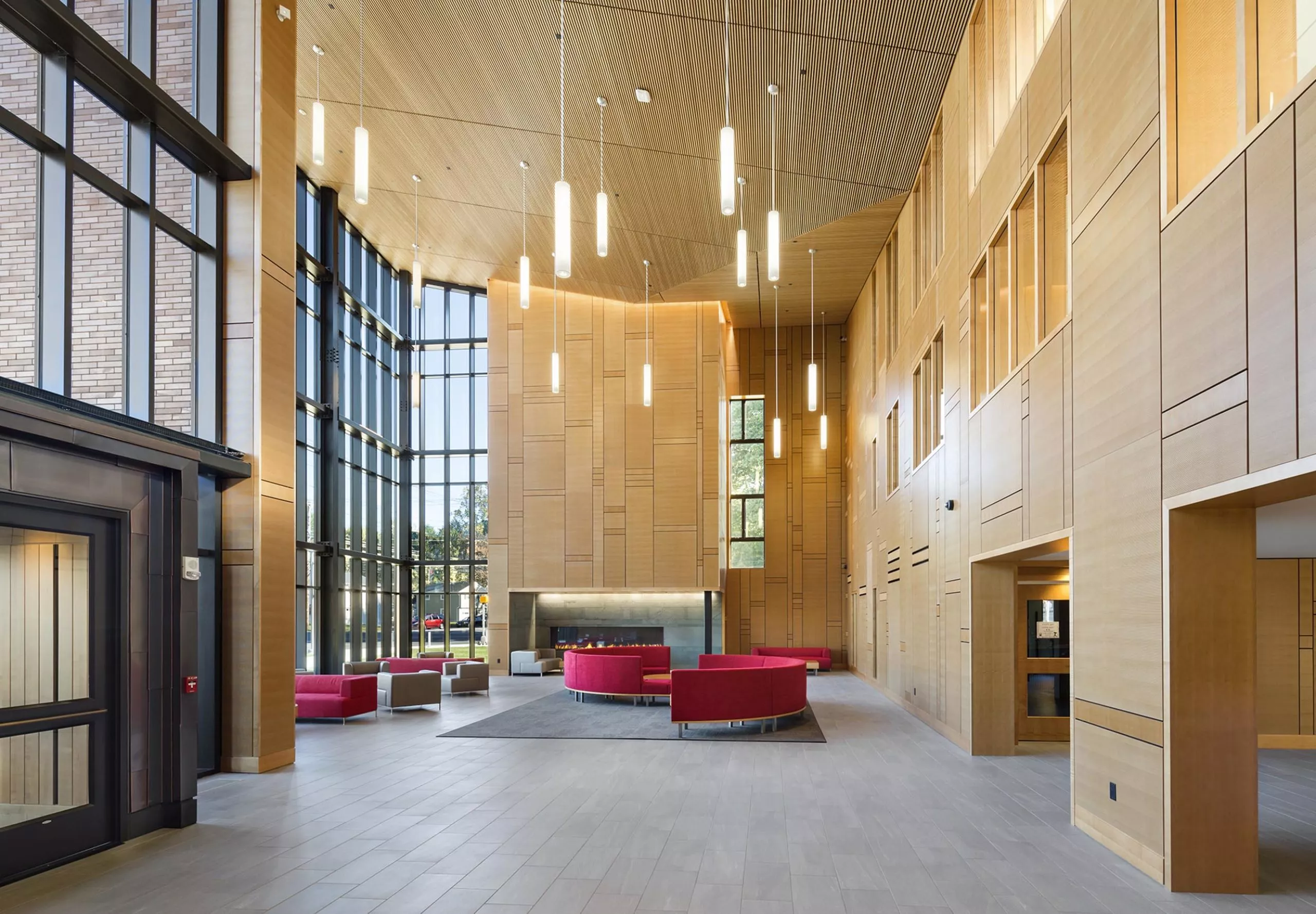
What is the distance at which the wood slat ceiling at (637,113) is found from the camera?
10.2 meters

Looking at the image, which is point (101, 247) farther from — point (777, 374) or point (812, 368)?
point (777, 374)

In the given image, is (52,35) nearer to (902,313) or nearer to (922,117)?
(922,117)

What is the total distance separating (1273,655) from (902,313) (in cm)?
742

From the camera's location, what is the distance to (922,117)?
12.0m

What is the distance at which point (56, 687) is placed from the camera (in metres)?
5.86

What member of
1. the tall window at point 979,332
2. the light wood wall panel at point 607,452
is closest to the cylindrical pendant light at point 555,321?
the light wood wall panel at point 607,452

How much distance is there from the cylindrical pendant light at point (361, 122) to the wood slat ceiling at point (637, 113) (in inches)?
3.8

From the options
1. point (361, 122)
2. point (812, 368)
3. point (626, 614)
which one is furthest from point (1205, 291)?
point (626, 614)

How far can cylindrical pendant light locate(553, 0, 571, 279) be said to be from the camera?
714 centimetres

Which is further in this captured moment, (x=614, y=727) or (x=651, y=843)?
(x=614, y=727)

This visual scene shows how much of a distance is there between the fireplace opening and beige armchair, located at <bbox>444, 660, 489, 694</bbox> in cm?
→ 487

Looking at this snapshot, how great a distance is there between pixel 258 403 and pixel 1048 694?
876cm

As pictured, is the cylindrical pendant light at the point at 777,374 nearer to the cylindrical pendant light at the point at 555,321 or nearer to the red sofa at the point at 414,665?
the cylindrical pendant light at the point at 555,321

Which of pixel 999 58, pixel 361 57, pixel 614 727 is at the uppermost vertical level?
pixel 361 57
